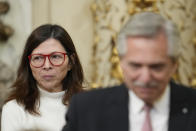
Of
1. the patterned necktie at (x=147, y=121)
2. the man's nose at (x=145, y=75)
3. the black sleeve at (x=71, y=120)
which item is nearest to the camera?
the man's nose at (x=145, y=75)

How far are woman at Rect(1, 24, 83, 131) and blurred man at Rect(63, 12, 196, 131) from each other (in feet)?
3.64

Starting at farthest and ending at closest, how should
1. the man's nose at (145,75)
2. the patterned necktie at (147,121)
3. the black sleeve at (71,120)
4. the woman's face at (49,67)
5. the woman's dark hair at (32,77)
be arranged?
the woman's dark hair at (32,77), the woman's face at (49,67), the black sleeve at (71,120), the patterned necktie at (147,121), the man's nose at (145,75)

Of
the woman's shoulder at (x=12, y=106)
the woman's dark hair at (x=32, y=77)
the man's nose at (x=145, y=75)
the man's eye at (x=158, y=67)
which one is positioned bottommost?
the woman's shoulder at (x=12, y=106)

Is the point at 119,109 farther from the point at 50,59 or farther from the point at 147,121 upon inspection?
the point at 50,59

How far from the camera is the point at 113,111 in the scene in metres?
2.61

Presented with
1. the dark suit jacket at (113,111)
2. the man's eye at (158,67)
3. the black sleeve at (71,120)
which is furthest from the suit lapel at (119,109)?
the man's eye at (158,67)

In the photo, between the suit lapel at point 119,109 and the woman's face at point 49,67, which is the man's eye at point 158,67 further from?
the woman's face at point 49,67

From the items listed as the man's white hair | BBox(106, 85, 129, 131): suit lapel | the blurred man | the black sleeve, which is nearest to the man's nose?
the blurred man

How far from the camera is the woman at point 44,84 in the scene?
148 inches

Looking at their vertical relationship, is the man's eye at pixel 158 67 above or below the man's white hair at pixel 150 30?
below

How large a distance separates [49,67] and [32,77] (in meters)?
0.34

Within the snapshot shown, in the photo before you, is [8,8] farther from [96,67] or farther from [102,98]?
[102,98]

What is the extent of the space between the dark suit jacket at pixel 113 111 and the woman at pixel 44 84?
1109 mm

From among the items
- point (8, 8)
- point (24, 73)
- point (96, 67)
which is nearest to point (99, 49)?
point (96, 67)
